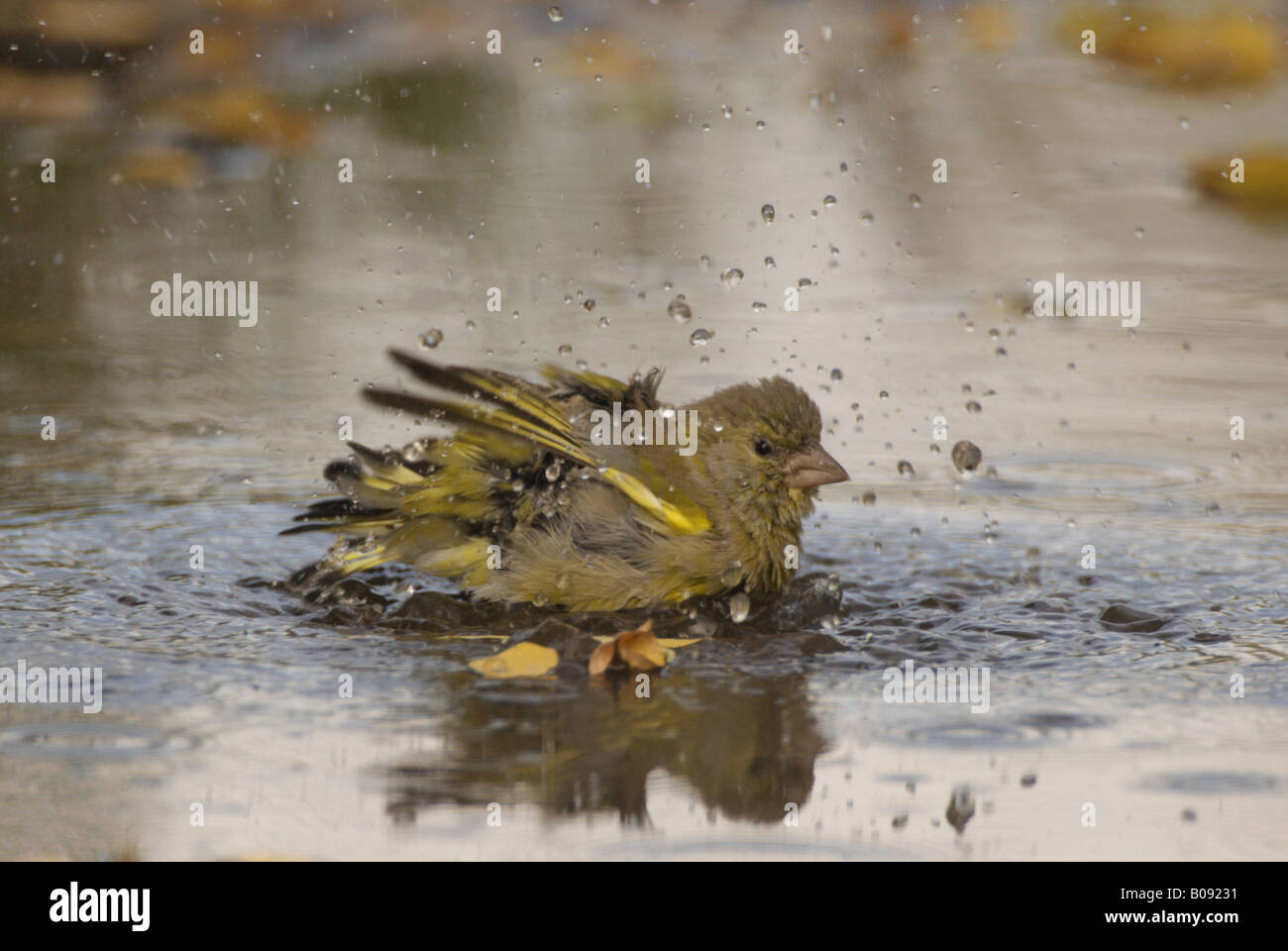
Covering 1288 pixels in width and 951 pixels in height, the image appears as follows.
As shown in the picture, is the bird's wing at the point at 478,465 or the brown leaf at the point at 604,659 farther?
the bird's wing at the point at 478,465

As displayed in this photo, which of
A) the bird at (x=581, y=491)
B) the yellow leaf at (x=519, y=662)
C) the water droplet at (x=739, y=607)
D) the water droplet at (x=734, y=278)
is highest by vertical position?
the water droplet at (x=734, y=278)

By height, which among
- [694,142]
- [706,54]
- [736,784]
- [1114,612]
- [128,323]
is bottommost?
[736,784]

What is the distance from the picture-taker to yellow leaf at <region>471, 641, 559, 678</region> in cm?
450

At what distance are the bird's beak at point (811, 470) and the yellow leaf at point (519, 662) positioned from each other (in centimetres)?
117

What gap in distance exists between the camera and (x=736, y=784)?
12.3 ft

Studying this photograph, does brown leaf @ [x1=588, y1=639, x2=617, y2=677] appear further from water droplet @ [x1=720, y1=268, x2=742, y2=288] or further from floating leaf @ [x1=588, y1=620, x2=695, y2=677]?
water droplet @ [x1=720, y1=268, x2=742, y2=288]

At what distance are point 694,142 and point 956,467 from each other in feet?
17.7

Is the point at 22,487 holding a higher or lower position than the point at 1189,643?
higher

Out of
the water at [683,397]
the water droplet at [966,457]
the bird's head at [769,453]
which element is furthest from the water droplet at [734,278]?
the bird's head at [769,453]

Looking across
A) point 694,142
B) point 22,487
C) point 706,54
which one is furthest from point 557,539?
point 706,54

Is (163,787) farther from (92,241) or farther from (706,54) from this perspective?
(706,54)

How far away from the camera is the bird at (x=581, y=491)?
5.14 metres

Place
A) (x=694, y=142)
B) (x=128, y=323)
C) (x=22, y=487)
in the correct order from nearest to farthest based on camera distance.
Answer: (x=22, y=487) < (x=128, y=323) < (x=694, y=142)

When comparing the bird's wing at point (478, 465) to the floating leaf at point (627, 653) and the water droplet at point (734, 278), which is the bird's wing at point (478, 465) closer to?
the floating leaf at point (627, 653)
